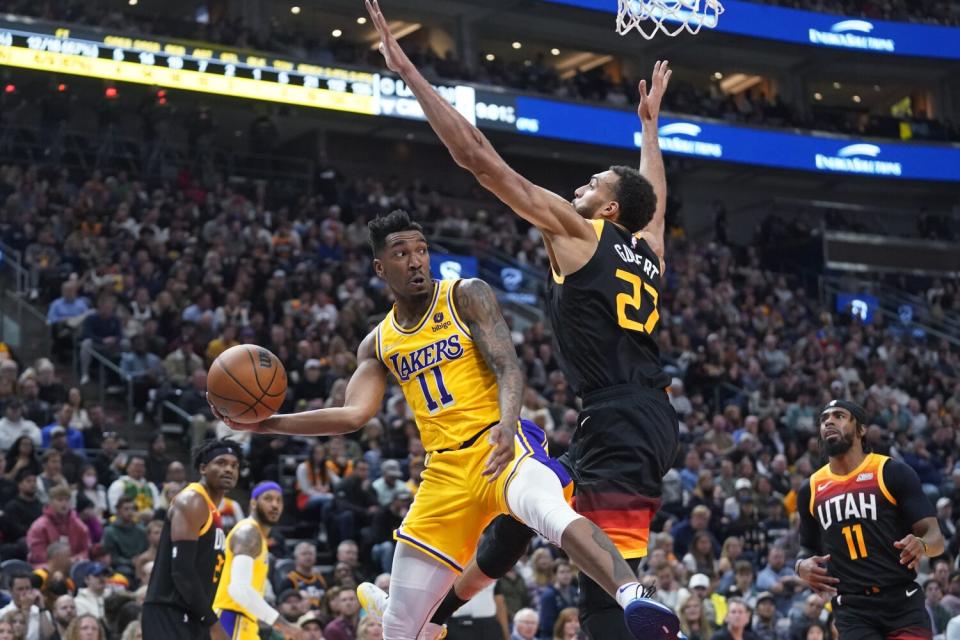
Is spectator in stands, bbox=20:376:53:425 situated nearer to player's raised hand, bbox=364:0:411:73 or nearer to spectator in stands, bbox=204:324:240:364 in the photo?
spectator in stands, bbox=204:324:240:364

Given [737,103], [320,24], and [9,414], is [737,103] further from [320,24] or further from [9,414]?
[9,414]

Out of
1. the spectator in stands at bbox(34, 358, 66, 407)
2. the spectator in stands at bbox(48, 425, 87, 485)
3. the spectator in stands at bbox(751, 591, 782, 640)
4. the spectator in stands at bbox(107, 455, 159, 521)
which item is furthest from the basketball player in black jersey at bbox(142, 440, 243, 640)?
the spectator in stands at bbox(34, 358, 66, 407)

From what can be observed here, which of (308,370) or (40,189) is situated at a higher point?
(40,189)

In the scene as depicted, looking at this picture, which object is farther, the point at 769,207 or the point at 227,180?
the point at 769,207

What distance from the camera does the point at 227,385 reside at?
652 centimetres

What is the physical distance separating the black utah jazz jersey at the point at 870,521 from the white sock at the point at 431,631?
107 inches

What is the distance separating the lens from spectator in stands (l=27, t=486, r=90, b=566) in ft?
43.1

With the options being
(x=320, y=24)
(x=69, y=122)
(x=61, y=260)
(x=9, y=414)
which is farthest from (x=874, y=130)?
(x=9, y=414)

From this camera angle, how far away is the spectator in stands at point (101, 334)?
1811 cm

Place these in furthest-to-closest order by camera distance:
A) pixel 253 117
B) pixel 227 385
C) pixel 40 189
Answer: pixel 253 117 → pixel 40 189 → pixel 227 385

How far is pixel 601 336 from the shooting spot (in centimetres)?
641

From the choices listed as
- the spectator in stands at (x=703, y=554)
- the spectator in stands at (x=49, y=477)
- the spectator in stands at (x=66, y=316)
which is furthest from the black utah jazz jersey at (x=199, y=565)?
the spectator in stands at (x=66, y=316)

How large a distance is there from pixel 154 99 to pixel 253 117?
2936mm

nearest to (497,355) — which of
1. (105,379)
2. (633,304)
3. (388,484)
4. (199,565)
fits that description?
(633,304)
